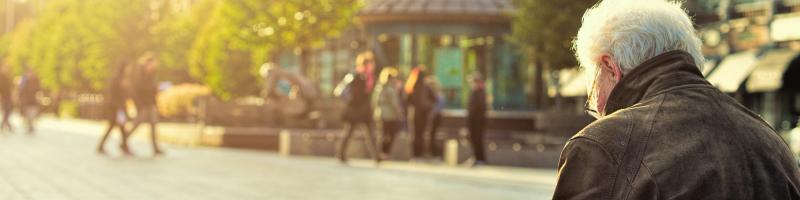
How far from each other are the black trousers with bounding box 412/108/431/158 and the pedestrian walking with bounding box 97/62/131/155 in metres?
3.97

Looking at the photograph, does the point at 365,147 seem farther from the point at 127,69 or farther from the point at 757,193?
the point at 757,193

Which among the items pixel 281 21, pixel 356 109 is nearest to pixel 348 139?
pixel 356 109

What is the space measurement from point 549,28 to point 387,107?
7.79m

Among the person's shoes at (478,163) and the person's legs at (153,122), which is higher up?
the person's legs at (153,122)

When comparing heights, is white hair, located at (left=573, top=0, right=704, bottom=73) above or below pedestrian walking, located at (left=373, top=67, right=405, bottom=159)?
above

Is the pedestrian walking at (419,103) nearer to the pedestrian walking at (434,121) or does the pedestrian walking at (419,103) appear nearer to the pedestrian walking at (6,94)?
the pedestrian walking at (434,121)

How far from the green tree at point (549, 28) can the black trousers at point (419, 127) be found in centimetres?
588

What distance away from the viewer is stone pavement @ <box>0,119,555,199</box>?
1395 centimetres

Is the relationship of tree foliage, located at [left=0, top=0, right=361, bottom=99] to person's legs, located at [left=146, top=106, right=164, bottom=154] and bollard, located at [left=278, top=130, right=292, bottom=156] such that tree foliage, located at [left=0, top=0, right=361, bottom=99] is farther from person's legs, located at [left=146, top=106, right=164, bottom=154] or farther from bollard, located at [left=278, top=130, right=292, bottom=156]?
person's legs, located at [left=146, top=106, right=164, bottom=154]

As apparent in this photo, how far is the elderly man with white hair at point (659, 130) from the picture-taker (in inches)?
119

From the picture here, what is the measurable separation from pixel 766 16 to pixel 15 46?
6272 centimetres

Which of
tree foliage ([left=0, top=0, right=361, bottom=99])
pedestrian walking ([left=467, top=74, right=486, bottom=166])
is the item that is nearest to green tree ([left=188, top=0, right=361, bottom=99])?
tree foliage ([left=0, top=0, right=361, bottom=99])

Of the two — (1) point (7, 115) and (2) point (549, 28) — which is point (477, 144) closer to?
(2) point (549, 28)

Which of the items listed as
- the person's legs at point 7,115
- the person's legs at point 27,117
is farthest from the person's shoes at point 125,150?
the person's legs at point 7,115
